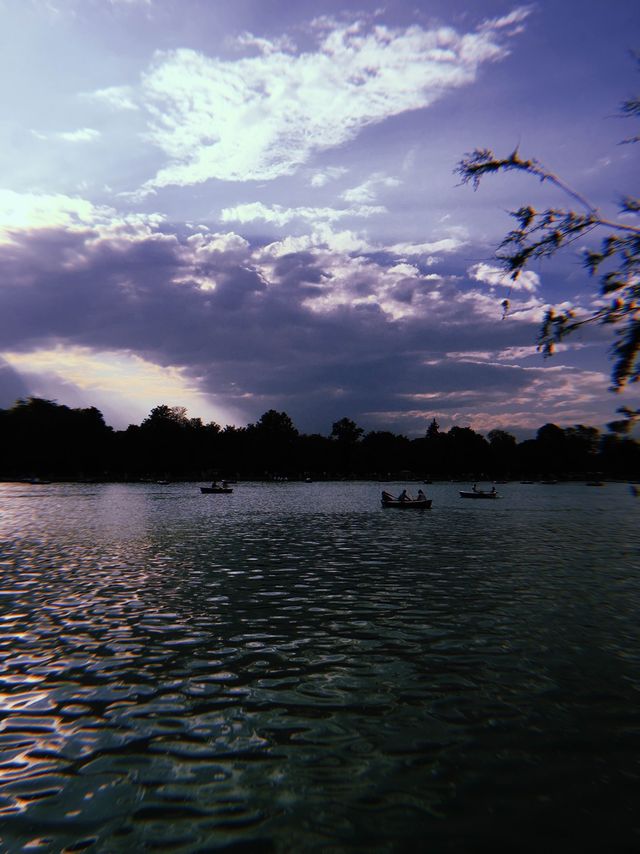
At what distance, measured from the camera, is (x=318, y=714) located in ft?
35.5

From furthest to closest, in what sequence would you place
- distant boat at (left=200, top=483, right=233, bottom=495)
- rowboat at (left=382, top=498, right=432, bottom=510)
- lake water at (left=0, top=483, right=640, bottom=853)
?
distant boat at (left=200, top=483, right=233, bottom=495), rowboat at (left=382, top=498, right=432, bottom=510), lake water at (left=0, top=483, right=640, bottom=853)

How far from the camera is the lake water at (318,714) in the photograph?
7430mm

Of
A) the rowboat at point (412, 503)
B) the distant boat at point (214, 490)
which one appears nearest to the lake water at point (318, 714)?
the rowboat at point (412, 503)

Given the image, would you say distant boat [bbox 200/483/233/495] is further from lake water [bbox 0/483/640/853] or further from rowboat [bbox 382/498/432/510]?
lake water [bbox 0/483/640/853]

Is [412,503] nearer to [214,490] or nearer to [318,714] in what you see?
[214,490]

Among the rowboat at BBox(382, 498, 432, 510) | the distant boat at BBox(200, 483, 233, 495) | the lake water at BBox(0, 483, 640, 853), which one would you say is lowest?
the lake water at BBox(0, 483, 640, 853)

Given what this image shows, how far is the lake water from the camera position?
743 centimetres

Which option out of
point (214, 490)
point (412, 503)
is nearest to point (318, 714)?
point (412, 503)

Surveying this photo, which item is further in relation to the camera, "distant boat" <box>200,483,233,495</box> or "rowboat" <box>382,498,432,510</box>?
"distant boat" <box>200,483,233,495</box>

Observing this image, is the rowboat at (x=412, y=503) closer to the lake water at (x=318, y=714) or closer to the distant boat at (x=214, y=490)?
the lake water at (x=318, y=714)

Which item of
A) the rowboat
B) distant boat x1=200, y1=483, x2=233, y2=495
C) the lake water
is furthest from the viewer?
distant boat x1=200, y1=483, x2=233, y2=495

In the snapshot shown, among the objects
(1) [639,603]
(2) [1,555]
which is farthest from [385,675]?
(2) [1,555]

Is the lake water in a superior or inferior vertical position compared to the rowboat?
inferior

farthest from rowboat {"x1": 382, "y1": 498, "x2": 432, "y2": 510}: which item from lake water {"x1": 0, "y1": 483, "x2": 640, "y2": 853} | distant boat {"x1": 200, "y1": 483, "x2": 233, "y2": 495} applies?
distant boat {"x1": 200, "y1": 483, "x2": 233, "y2": 495}
